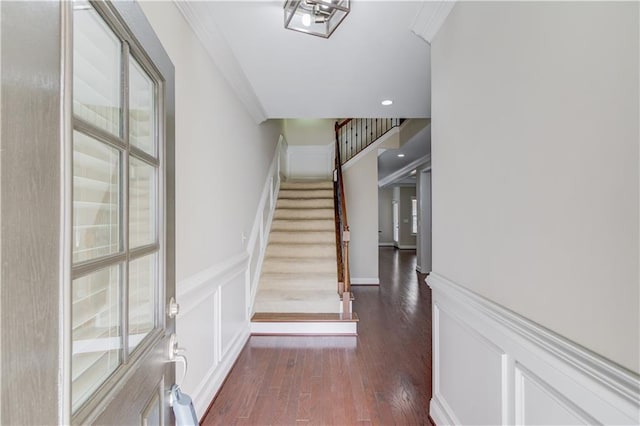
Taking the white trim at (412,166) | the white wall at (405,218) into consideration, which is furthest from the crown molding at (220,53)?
the white wall at (405,218)

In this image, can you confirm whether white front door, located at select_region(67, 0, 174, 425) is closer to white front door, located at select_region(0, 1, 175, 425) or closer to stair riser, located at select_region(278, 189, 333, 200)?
white front door, located at select_region(0, 1, 175, 425)

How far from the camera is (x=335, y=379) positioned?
254cm

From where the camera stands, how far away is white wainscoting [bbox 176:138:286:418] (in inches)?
72.3

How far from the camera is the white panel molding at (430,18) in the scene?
1.67 m

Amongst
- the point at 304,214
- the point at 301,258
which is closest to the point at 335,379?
the point at 301,258

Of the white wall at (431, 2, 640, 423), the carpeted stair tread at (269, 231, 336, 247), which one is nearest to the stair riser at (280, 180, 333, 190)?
the carpeted stair tread at (269, 231, 336, 247)

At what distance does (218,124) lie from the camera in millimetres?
2410

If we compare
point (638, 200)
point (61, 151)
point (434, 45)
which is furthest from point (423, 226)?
point (61, 151)

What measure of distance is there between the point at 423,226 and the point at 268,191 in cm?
375

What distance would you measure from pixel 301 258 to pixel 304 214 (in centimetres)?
114

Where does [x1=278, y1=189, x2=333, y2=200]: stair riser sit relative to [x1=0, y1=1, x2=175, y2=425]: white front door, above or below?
above

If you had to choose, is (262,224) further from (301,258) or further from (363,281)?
(363,281)

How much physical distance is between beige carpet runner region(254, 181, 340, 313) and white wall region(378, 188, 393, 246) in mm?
7503

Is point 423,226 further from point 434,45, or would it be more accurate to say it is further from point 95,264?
point 95,264
